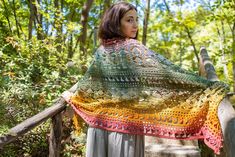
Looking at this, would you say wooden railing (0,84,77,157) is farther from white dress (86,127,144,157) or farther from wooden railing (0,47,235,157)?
white dress (86,127,144,157)

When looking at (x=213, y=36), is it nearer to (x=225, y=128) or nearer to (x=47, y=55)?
(x=47, y=55)

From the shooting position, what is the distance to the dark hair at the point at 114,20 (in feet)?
6.84

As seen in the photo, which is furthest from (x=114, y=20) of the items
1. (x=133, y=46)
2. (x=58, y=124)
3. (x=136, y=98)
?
(x=58, y=124)

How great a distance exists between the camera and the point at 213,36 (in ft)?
52.7

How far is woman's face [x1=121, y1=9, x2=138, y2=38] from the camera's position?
2.08m

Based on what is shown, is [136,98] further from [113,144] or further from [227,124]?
[227,124]

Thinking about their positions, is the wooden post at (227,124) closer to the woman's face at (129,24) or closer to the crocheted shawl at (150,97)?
the crocheted shawl at (150,97)

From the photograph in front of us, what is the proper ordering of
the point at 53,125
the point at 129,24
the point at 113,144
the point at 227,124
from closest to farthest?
the point at 227,124
the point at 113,144
the point at 129,24
the point at 53,125

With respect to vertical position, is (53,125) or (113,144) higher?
(113,144)

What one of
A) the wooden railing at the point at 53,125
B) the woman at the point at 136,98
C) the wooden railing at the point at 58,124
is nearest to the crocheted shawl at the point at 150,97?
the woman at the point at 136,98

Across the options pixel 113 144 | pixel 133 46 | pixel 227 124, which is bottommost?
pixel 113 144

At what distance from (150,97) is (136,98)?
0.08m

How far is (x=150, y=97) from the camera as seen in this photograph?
6.53 ft

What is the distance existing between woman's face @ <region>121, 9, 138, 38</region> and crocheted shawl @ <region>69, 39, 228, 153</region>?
0.06 m
